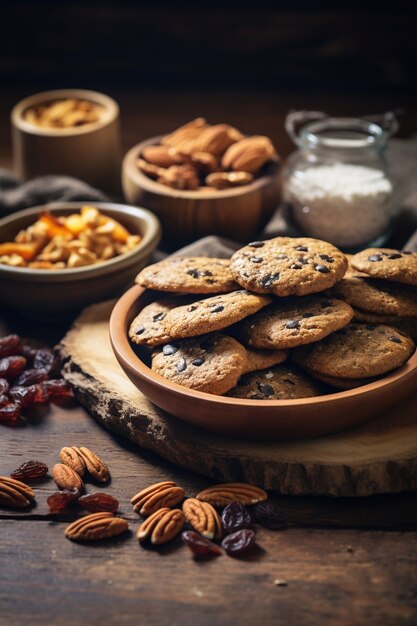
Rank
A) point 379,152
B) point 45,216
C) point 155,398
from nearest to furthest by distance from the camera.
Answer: point 155,398 < point 45,216 < point 379,152

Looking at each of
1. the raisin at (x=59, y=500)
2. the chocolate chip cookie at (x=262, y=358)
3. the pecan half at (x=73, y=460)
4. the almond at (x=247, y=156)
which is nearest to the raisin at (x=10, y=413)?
the pecan half at (x=73, y=460)

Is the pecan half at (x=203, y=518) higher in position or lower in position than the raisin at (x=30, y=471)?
higher

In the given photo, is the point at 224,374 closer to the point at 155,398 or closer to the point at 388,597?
the point at 155,398

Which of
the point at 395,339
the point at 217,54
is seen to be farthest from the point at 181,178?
the point at 217,54

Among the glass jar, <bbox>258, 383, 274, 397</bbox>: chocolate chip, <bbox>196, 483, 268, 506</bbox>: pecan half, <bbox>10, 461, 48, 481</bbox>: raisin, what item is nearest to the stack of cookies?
<bbox>258, 383, 274, 397</bbox>: chocolate chip

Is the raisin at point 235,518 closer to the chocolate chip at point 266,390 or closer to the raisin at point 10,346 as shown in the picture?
the chocolate chip at point 266,390


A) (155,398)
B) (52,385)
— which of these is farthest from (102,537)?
(52,385)

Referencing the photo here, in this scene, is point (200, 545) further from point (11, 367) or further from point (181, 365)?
point (11, 367)
